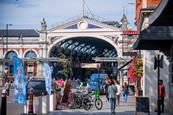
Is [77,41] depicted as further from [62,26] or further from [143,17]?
[143,17]

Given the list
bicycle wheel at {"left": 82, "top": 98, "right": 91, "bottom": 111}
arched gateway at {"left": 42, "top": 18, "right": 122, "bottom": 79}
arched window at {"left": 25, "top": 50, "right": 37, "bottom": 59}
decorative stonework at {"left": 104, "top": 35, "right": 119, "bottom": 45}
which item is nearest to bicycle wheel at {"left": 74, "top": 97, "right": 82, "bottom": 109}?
bicycle wheel at {"left": 82, "top": 98, "right": 91, "bottom": 111}

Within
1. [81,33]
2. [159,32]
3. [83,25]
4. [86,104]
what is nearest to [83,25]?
[83,25]

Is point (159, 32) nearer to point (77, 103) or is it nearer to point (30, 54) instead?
point (77, 103)

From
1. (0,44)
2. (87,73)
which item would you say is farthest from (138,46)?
(87,73)

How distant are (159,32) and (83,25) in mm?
68284

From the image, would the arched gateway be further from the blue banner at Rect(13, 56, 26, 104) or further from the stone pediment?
the blue banner at Rect(13, 56, 26, 104)

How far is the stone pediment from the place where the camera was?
86.9m

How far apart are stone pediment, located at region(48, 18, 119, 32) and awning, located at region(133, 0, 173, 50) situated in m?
63.8

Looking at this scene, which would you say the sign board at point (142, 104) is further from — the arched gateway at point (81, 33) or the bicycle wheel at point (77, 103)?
the arched gateway at point (81, 33)

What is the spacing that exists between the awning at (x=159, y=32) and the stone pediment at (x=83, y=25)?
63.8 meters

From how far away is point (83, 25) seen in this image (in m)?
88.1

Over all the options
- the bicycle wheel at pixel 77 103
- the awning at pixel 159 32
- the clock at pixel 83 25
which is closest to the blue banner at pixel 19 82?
the awning at pixel 159 32

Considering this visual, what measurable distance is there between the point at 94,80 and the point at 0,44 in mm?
39841

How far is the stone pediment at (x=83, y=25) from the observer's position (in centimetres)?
8694
